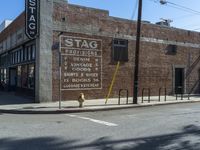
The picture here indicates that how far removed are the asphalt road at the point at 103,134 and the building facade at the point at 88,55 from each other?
608cm

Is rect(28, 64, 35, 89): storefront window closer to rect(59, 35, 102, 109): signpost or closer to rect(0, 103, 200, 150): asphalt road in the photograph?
rect(59, 35, 102, 109): signpost

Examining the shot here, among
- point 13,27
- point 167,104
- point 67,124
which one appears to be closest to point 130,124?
point 67,124

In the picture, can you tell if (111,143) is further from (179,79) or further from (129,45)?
(179,79)

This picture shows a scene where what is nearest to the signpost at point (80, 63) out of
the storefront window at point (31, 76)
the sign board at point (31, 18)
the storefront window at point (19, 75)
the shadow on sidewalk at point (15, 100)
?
the sign board at point (31, 18)

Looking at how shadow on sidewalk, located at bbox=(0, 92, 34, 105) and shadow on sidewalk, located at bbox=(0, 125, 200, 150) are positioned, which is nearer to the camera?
A: shadow on sidewalk, located at bbox=(0, 125, 200, 150)

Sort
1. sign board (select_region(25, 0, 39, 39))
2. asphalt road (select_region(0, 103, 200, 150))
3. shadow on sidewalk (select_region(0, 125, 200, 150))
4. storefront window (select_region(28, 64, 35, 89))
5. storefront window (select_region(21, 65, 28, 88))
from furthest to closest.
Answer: storefront window (select_region(21, 65, 28, 88)) < storefront window (select_region(28, 64, 35, 89)) < sign board (select_region(25, 0, 39, 39)) < asphalt road (select_region(0, 103, 200, 150)) < shadow on sidewalk (select_region(0, 125, 200, 150))

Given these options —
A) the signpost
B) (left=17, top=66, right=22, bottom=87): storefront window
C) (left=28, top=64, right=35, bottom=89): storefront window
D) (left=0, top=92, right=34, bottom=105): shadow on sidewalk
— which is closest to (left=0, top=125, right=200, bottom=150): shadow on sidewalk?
(left=0, top=92, right=34, bottom=105): shadow on sidewalk

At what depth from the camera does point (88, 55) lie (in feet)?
71.5

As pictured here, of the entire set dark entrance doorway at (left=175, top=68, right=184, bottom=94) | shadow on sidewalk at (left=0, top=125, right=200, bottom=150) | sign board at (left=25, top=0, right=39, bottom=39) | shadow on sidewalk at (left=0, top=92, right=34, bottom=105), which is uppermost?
sign board at (left=25, top=0, right=39, bottom=39)

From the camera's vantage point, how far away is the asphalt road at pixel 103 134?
8180mm

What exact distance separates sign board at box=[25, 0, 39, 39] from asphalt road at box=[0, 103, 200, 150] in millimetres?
8621

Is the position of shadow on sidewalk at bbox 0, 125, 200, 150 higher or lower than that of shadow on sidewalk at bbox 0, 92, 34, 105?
lower

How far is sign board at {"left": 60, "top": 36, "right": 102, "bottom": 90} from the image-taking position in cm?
2078

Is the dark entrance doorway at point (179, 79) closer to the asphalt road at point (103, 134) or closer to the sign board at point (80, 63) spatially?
the sign board at point (80, 63)
